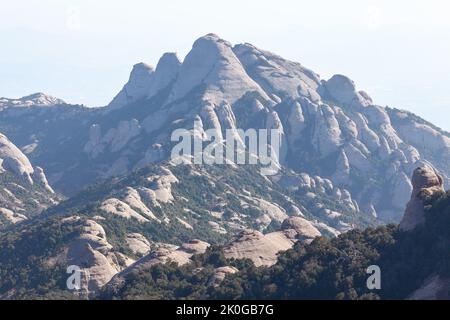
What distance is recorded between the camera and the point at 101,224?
632 ft

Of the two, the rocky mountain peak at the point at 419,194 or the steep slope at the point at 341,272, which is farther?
the rocky mountain peak at the point at 419,194

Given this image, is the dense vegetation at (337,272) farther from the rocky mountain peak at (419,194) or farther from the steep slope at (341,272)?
the rocky mountain peak at (419,194)

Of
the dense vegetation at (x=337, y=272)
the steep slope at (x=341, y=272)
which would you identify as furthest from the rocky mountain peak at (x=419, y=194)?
the dense vegetation at (x=337, y=272)

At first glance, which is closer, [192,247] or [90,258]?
[192,247]

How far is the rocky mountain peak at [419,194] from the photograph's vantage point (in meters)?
122

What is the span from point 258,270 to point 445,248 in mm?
27202

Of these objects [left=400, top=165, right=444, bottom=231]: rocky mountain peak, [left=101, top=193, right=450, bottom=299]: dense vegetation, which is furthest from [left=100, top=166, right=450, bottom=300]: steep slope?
[left=400, top=165, right=444, bottom=231]: rocky mountain peak

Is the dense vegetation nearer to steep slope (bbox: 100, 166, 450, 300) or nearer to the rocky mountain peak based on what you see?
steep slope (bbox: 100, 166, 450, 300)

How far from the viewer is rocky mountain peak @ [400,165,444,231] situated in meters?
122

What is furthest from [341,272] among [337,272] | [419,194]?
[419,194]

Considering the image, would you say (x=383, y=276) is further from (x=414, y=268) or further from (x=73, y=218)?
(x=73, y=218)

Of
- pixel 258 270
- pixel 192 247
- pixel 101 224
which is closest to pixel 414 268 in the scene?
pixel 258 270

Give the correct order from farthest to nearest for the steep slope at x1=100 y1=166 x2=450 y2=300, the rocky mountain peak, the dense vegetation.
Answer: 1. the rocky mountain peak
2. the dense vegetation
3. the steep slope at x1=100 y1=166 x2=450 y2=300

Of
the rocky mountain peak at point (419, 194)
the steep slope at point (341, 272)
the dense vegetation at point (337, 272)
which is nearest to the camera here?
the steep slope at point (341, 272)
